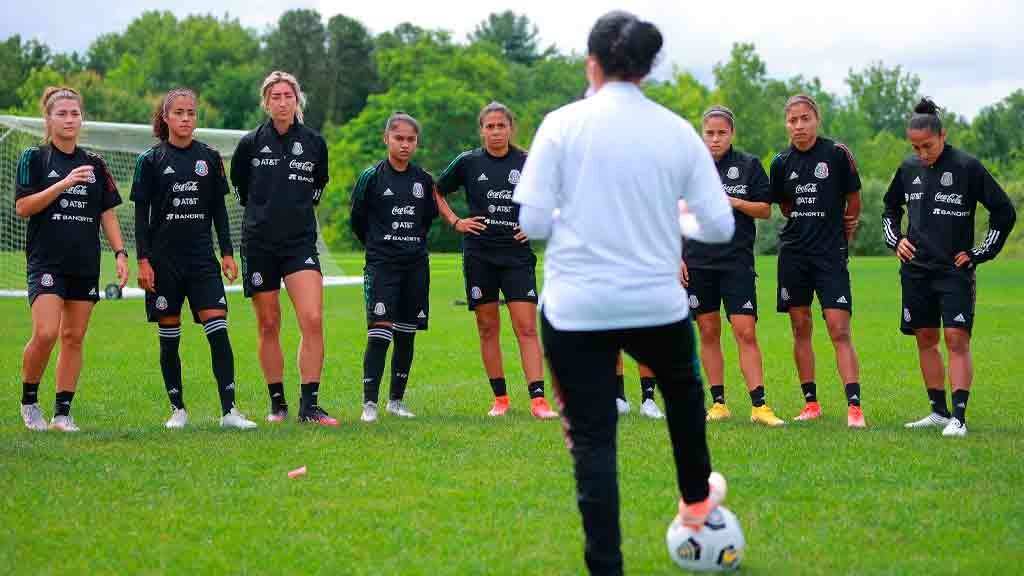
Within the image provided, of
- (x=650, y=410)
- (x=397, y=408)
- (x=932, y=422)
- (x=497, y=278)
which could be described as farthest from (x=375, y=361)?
(x=932, y=422)

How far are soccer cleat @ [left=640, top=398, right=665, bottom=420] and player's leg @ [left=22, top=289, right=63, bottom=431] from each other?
4.49m

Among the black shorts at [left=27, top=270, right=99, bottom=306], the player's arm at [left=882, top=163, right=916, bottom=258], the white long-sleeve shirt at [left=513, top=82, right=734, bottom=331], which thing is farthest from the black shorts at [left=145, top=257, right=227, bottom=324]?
the white long-sleeve shirt at [left=513, top=82, right=734, bottom=331]

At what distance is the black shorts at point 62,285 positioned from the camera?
9305mm

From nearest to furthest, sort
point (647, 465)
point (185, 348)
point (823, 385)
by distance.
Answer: point (647, 465) → point (823, 385) → point (185, 348)

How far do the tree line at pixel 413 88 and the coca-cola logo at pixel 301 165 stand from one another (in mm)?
53322

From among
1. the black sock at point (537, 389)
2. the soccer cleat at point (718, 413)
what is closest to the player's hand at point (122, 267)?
the black sock at point (537, 389)

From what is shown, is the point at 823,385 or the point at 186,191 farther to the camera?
the point at 823,385

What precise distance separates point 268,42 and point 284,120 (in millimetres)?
Result: 109339

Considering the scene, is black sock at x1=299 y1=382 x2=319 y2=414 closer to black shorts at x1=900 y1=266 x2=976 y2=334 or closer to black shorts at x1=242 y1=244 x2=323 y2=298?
black shorts at x1=242 y1=244 x2=323 y2=298

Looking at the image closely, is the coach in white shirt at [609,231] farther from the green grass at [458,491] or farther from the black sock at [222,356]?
the black sock at [222,356]

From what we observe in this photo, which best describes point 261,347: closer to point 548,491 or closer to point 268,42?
point 548,491

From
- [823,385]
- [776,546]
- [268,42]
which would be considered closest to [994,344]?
[823,385]

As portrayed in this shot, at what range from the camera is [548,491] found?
7105mm

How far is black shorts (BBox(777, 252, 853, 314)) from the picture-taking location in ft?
31.9
